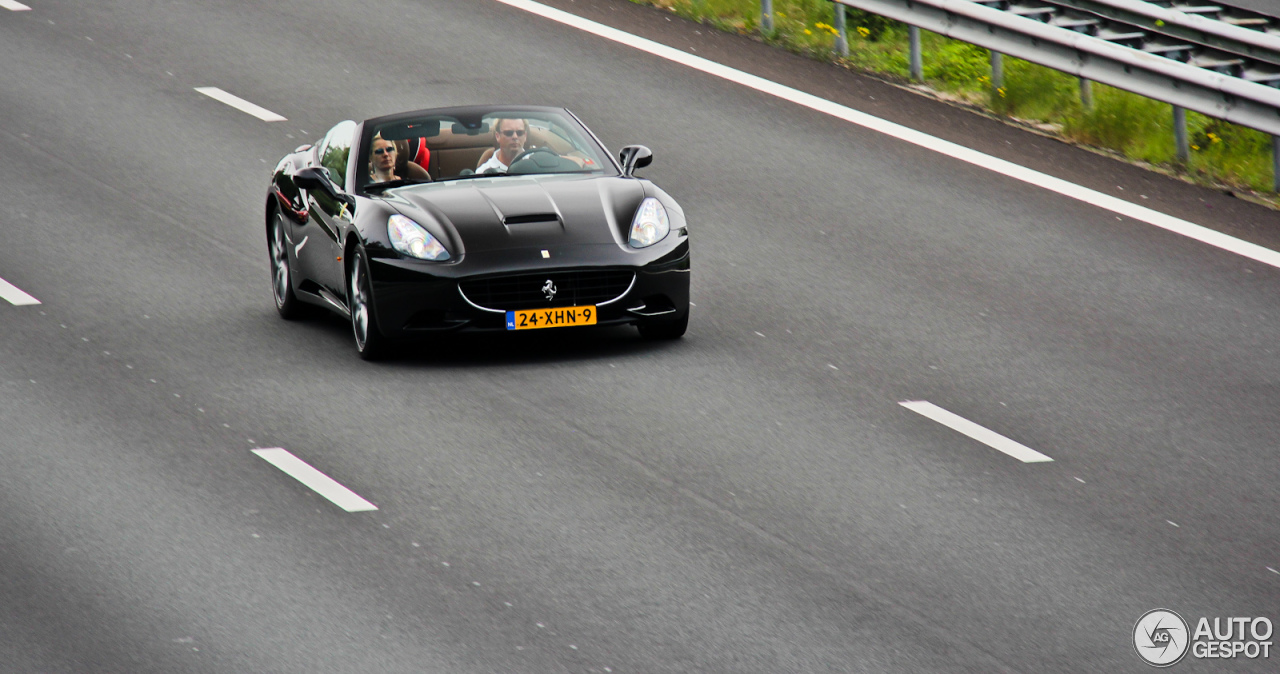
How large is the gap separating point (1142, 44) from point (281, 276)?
753 cm

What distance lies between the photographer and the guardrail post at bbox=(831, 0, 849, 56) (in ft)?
64.3

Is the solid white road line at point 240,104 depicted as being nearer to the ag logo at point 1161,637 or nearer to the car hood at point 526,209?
the car hood at point 526,209

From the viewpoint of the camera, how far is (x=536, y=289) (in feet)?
36.8

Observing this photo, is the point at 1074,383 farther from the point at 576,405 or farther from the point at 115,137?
the point at 115,137

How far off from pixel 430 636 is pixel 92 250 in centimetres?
793

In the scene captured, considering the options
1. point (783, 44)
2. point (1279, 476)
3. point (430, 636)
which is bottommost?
point (783, 44)

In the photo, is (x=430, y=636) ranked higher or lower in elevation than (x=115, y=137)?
higher

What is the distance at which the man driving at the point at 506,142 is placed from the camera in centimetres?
1230

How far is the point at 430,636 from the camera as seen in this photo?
721 centimetres

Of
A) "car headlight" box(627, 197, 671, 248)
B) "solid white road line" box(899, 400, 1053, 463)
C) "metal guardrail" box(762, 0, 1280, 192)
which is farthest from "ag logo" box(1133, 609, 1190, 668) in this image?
"metal guardrail" box(762, 0, 1280, 192)

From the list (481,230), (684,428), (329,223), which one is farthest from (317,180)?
(684,428)

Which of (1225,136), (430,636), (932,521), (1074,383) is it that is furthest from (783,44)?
(430,636)

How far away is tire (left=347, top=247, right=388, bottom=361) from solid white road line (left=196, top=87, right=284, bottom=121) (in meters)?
6.60

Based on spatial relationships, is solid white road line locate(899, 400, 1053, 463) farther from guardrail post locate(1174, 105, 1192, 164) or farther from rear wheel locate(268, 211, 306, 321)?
guardrail post locate(1174, 105, 1192, 164)
